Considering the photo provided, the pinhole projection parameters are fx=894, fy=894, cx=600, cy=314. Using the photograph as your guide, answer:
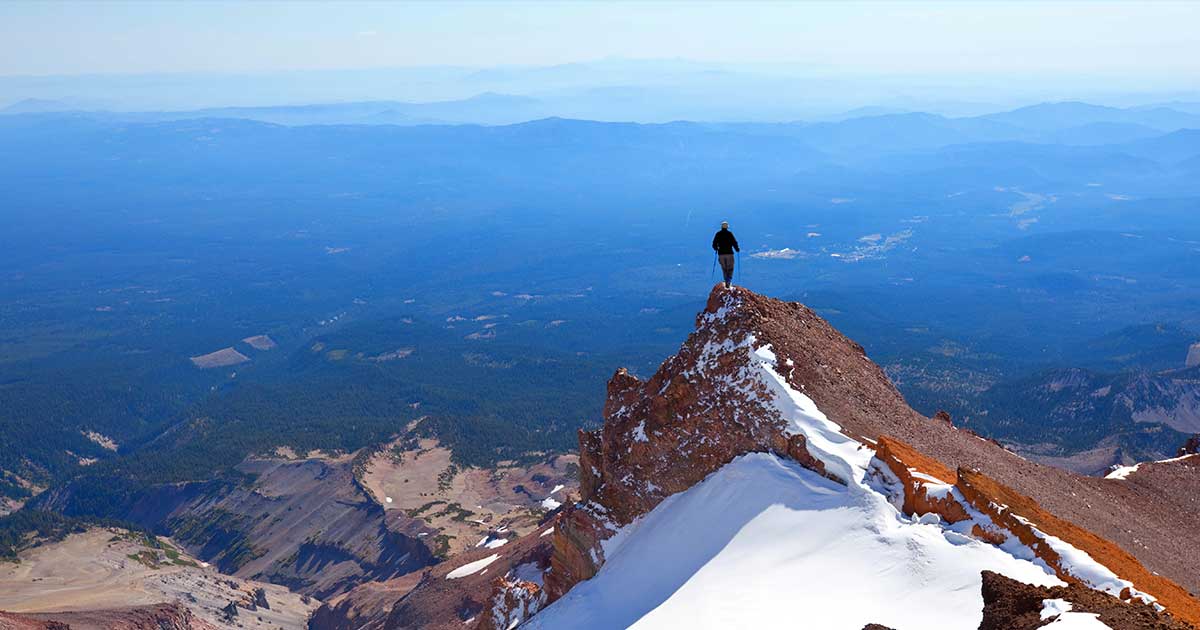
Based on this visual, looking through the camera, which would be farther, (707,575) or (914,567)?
(707,575)

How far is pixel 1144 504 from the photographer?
1282 inches

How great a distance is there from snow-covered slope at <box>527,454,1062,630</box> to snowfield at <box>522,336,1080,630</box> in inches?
1.8

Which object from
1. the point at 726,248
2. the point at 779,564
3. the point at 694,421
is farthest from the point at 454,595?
the point at 779,564

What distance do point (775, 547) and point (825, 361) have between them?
974cm

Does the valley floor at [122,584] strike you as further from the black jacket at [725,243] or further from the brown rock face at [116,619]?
the black jacket at [725,243]

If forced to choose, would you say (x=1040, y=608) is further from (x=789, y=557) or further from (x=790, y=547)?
(x=790, y=547)

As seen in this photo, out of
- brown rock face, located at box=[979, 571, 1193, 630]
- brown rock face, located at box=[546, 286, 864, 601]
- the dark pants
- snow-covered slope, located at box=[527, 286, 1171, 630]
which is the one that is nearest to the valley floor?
brown rock face, located at box=[546, 286, 864, 601]

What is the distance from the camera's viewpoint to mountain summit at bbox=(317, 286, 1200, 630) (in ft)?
71.2

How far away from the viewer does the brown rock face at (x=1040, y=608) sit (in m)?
16.0

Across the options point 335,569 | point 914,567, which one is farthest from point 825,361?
point 335,569

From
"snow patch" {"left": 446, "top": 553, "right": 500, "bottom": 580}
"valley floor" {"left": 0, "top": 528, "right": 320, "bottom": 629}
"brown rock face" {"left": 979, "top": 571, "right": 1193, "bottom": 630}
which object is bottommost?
"valley floor" {"left": 0, "top": 528, "right": 320, "bottom": 629}

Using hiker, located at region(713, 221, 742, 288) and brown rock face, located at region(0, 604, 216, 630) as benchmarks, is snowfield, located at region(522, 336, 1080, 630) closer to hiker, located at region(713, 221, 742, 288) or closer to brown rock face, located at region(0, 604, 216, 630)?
hiker, located at region(713, 221, 742, 288)

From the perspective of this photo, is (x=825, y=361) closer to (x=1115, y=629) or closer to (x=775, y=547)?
(x=775, y=547)

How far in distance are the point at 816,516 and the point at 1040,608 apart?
400 inches
